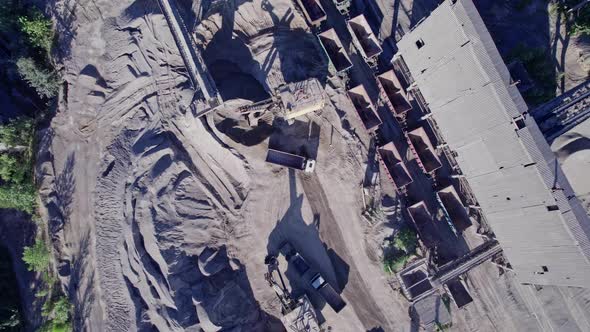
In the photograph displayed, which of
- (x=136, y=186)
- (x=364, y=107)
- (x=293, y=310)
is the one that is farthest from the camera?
(x=364, y=107)

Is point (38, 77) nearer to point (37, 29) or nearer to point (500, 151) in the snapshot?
point (37, 29)

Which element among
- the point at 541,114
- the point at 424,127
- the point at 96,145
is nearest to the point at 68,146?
the point at 96,145

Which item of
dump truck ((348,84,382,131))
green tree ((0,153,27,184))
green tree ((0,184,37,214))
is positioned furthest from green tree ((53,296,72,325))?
dump truck ((348,84,382,131))

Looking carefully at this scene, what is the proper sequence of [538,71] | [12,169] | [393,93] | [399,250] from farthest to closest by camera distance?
[12,169], [393,93], [399,250], [538,71]

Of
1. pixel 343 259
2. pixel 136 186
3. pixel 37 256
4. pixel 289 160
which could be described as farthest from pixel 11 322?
pixel 343 259

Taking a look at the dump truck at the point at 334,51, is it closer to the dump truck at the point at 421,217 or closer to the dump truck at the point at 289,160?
the dump truck at the point at 289,160

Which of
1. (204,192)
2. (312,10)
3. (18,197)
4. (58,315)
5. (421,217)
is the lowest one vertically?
(421,217)

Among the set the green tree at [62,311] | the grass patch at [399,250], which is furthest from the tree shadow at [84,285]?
the grass patch at [399,250]
